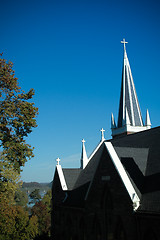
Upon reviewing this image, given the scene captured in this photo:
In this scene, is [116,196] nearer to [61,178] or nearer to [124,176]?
[124,176]

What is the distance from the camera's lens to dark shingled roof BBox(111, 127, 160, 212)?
13.9 m

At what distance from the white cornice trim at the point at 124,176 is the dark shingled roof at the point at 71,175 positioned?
10902 mm

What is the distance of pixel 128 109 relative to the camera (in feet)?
131

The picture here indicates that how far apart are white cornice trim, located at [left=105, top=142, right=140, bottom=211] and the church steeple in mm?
21375

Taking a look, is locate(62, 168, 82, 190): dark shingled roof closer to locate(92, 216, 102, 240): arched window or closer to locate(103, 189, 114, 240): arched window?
locate(92, 216, 102, 240): arched window

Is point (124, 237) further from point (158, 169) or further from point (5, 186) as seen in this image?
point (5, 186)

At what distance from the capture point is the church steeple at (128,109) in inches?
1499

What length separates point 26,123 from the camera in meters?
21.9

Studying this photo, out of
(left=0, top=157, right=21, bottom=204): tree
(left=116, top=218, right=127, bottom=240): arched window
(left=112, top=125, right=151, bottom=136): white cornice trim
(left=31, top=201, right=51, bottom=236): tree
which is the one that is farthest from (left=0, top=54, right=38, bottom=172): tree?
(left=31, top=201, right=51, bottom=236): tree

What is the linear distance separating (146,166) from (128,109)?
23458 mm

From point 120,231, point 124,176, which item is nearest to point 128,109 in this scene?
point 124,176

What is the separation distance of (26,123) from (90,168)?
8735mm

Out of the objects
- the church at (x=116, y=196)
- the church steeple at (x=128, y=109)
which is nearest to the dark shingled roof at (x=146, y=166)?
the church at (x=116, y=196)

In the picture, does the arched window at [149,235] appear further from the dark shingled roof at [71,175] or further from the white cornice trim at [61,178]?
the white cornice trim at [61,178]
